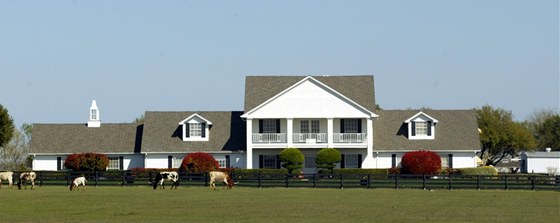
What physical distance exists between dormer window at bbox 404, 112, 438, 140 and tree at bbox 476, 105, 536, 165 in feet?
67.1

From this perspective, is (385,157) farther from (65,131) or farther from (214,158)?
(65,131)

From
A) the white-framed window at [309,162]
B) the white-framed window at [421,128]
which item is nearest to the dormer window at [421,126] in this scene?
the white-framed window at [421,128]

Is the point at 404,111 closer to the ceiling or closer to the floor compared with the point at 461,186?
closer to the ceiling

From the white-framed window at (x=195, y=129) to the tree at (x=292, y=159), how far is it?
755 centimetres

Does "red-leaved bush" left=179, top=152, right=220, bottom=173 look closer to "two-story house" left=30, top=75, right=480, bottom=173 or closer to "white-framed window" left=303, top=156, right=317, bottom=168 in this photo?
"two-story house" left=30, top=75, right=480, bottom=173

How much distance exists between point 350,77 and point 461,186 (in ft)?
83.2

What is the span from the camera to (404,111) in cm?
8294

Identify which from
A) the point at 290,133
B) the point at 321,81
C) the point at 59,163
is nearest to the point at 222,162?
the point at 290,133

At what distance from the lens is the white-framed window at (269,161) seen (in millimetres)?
79438

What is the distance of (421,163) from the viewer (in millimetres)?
73625

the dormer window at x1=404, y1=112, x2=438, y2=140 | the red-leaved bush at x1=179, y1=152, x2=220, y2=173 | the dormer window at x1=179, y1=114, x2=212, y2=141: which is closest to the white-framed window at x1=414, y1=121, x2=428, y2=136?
the dormer window at x1=404, y1=112, x2=438, y2=140

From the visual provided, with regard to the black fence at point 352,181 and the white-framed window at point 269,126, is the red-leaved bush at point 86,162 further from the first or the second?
the white-framed window at point 269,126

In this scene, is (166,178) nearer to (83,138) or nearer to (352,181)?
(352,181)

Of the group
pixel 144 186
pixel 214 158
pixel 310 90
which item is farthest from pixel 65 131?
pixel 144 186
